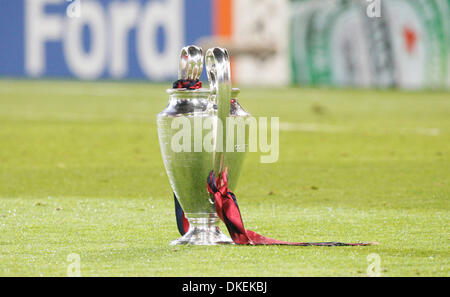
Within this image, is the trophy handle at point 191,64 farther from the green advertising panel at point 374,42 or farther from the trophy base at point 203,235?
the green advertising panel at point 374,42

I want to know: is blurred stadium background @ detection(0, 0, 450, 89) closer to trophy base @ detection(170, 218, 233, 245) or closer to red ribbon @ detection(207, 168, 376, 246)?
trophy base @ detection(170, 218, 233, 245)

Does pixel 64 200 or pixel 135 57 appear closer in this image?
pixel 64 200

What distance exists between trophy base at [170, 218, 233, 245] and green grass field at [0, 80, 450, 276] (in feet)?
0.45

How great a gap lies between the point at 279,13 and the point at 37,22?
25.6 ft

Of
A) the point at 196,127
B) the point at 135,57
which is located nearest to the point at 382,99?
the point at 135,57

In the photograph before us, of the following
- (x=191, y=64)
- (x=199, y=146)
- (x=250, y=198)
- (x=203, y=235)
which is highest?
(x=191, y=64)

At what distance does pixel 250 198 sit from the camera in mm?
7750

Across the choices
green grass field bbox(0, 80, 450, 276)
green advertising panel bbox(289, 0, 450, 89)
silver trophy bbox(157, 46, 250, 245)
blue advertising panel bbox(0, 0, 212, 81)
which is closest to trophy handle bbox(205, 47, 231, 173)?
silver trophy bbox(157, 46, 250, 245)

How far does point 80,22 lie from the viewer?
90.9ft

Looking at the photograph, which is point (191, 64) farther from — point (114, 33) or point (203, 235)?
point (114, 33)

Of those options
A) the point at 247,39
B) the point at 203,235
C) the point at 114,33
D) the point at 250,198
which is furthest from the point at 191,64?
the point at 114,33

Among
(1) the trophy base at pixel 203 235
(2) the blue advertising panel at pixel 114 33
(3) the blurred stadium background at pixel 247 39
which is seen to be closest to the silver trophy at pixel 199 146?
(1) the trophy base at pixel 203 235

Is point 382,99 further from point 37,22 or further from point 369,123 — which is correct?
point 37,22

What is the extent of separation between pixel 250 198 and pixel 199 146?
2.59 meters
